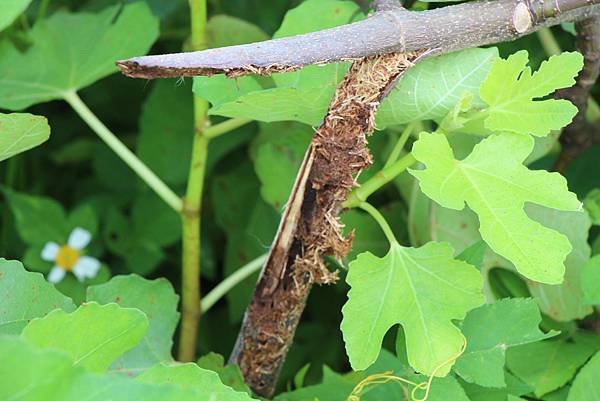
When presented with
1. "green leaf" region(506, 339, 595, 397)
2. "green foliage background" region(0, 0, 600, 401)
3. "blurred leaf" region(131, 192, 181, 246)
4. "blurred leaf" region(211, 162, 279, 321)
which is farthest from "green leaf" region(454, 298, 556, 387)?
"blurred leaf" region(131, 192, 181, 246)

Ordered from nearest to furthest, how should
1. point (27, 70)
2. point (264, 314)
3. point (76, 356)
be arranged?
1. point (76, 356)
2. point (264, 314)
3. point (27, 70)

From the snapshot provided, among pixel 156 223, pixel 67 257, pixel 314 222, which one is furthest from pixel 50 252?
pixel 314 222

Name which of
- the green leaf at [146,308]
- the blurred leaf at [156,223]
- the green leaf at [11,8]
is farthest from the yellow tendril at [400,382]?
the blurred leaf at [156,223]

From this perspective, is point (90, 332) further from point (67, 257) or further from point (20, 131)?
point (67, 257)

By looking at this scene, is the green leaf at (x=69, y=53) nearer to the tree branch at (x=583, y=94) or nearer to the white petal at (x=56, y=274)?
the white petal at (x=56, y=274)

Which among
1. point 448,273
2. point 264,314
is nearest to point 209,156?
point 264,314

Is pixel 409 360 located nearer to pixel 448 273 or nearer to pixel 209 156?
pixel 448 273
